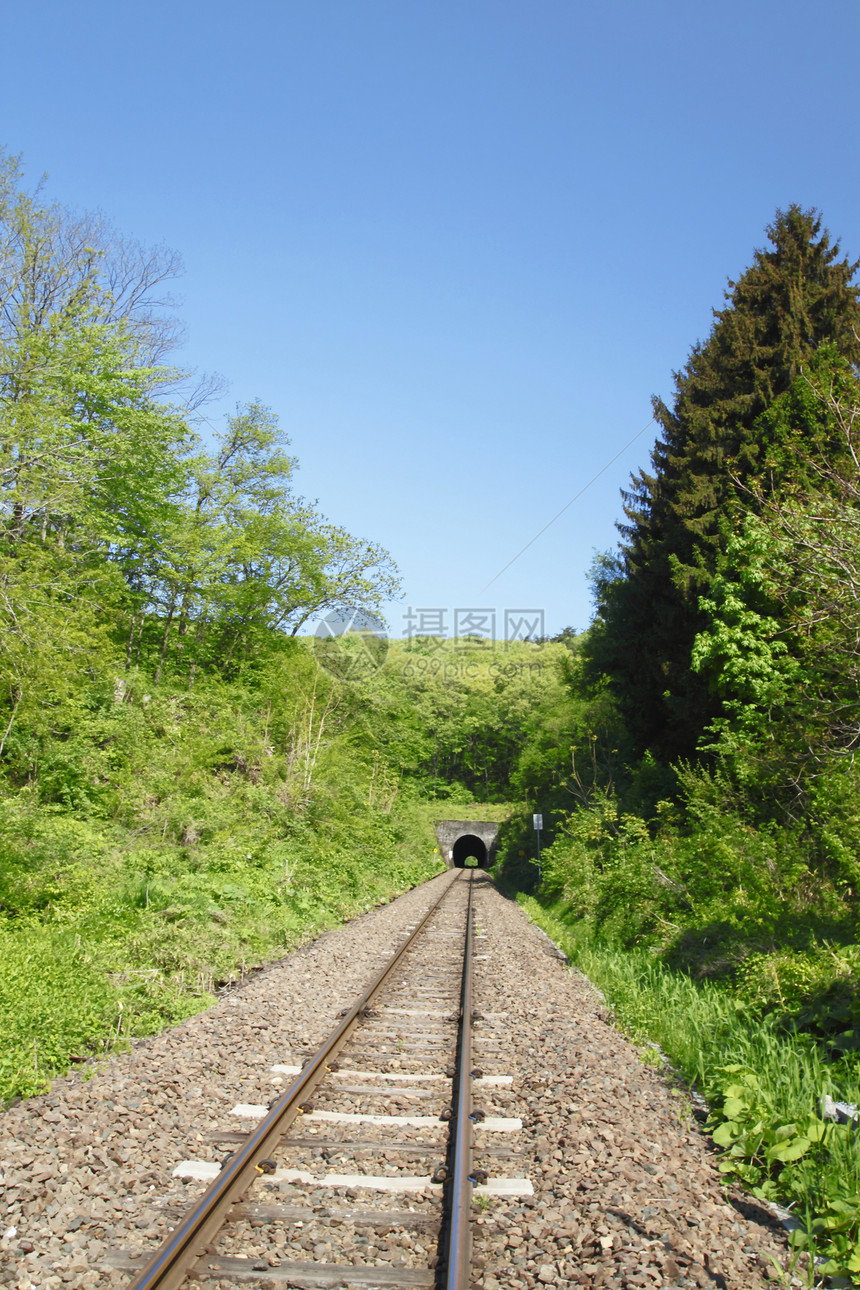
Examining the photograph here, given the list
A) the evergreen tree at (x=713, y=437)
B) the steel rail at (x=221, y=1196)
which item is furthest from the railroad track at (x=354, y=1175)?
the evergreen tree at (x=713, y=437)

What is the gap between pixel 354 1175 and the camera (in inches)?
175

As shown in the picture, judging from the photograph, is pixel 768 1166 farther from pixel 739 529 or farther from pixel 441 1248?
pixel 739 529

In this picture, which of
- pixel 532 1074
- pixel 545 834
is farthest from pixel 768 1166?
pixel 545 834

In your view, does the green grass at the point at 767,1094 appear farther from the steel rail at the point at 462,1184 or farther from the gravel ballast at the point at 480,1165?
the steel rail at the point at 462,1184

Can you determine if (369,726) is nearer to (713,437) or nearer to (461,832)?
(713,437)

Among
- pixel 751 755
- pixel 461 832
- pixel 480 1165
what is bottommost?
pixel 461 832

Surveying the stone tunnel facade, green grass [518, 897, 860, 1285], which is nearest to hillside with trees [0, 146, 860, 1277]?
green grass [518, 897, 860, 1285]

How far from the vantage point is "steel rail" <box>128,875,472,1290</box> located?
3354mm

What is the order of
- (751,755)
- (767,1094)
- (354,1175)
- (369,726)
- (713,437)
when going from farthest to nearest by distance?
(369,726) < (713,437) < (751,755) < (767,1094) < (354,1175)

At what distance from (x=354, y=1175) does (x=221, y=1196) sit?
2.72ft

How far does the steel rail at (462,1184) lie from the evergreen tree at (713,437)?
12476mm

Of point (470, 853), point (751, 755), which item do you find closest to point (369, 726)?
point (751, 755)

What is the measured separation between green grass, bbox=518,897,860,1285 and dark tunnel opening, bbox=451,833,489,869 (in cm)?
5152

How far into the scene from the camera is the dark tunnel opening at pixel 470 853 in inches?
2537
